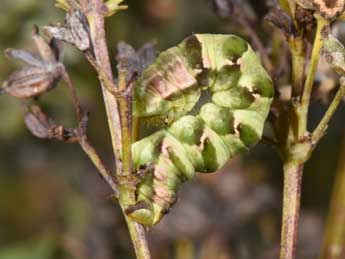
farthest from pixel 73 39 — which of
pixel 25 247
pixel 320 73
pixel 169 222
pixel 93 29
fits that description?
pixel 25 247

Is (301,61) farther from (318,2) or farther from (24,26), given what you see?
(24,26)

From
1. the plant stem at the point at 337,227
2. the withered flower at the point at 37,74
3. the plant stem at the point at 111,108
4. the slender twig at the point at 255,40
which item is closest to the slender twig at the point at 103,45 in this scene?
the plant stem at the point at 111,108

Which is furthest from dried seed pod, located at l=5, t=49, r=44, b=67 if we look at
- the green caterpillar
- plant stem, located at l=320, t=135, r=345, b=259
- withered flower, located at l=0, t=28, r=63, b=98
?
plant stem, located at l=320, t=135, r=345, b=259

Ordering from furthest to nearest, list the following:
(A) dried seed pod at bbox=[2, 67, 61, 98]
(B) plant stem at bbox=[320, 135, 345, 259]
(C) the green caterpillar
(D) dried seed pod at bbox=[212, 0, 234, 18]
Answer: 1. (B) plant stem at bbox=[320, 135, 345, 259]
2. (D) dried seed pod at bbox=[212, 0, 234, 18]
3. (A) dried seed pod at bbox=[2, 67, 61, 98]
4. (C) the green caterpillar

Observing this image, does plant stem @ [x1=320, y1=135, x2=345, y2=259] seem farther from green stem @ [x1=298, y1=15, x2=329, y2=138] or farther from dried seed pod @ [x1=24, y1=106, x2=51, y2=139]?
dried seed pod @ [x1=24, y1=106, x2=51, y2=139]

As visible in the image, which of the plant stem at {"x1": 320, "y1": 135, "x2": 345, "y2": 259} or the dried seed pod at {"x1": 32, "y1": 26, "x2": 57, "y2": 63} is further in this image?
the plant stem at {"x1": 320, "y1": 135, "x2": 345, "y2": 259}

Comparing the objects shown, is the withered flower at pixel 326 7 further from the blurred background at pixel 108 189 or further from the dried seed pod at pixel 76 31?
the blurred background at pixel 108 189
